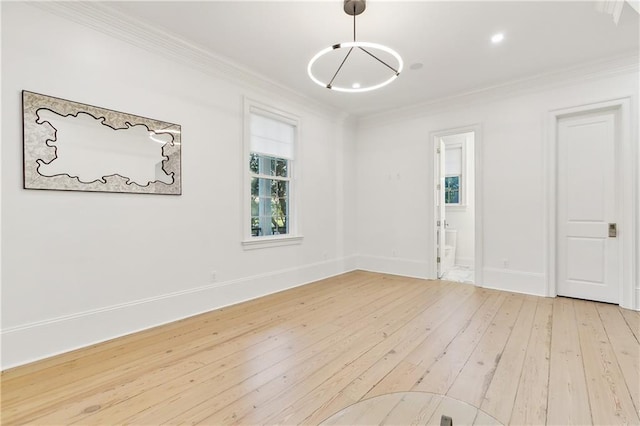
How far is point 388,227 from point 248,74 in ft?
11.7

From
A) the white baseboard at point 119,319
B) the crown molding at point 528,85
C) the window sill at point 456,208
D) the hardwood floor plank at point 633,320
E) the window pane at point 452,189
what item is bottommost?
the hardwood floor plank at point 633,320

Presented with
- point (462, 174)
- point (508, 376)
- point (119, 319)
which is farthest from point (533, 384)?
point (462, 174)

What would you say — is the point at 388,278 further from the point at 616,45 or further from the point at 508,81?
the point at 616,45

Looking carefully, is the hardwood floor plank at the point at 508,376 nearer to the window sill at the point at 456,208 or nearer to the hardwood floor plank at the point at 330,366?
the hardwood floor plank at the point at 330,366

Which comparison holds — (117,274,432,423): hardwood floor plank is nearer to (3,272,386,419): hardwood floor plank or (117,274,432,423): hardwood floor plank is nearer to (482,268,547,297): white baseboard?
(3,272,386,419): hardwood floor plank

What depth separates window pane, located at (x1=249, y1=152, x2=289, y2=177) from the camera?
4.39 metres

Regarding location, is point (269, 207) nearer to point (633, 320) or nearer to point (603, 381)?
point (603, 381)

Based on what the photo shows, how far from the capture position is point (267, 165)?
4594mm

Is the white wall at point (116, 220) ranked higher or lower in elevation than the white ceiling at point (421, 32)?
lower

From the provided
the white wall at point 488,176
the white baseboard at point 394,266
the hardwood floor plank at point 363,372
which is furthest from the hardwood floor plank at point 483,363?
the white baseboard at point 394,266

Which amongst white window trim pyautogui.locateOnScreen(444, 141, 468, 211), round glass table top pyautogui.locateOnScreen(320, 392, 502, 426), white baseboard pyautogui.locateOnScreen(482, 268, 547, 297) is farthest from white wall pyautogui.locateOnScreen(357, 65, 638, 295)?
round glass table top pyautogui.locateOnScreen(320, 392, 502, 426)

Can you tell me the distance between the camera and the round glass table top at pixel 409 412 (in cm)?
143

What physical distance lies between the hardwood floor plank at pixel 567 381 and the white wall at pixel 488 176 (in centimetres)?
143

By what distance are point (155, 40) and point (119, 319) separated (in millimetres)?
2881
